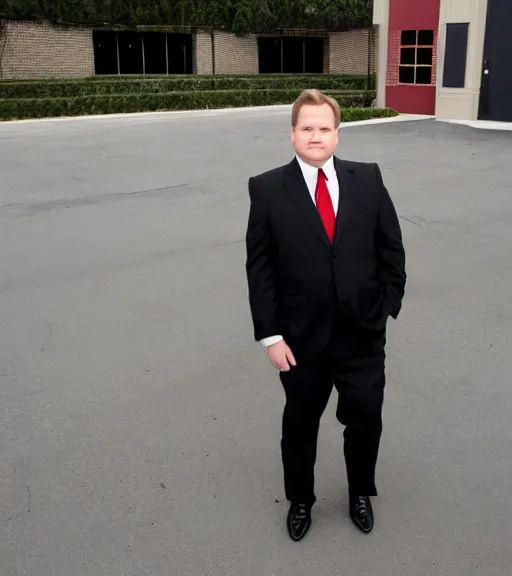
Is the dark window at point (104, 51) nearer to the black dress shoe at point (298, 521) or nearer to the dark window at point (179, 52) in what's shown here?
the dark window at point (179, 52)

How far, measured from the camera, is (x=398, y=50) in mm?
23531

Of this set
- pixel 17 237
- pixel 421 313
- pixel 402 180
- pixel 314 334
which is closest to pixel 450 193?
pixel 402 180

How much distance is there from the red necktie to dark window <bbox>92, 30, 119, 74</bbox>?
34229mm

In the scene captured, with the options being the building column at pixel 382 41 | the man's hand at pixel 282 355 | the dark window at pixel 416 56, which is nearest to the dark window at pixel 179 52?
the building column at pixel 382 41

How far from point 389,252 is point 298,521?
4.10ft

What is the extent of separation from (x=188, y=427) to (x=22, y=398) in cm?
116

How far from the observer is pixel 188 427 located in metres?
4.05

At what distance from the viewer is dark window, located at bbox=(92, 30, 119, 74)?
34188 millimetres

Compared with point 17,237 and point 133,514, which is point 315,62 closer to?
point 17,237

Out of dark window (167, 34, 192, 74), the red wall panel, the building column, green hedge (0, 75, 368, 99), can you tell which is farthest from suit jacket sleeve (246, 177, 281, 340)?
dark window (167, 34, 192, 74)

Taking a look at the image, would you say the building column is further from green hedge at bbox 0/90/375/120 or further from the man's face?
the man's face

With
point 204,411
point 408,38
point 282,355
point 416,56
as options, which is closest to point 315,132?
point 282,355

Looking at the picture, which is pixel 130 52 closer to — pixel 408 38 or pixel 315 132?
pixel 408 38

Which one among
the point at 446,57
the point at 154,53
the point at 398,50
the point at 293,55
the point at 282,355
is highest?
the point at 154,53
